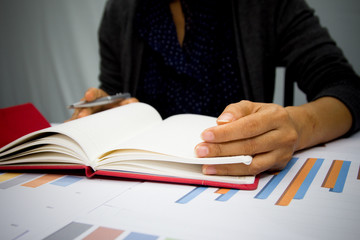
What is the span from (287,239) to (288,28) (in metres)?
0.75

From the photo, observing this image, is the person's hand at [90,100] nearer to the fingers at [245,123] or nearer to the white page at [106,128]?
the white page at [106,128]

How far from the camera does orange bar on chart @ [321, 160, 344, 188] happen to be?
37 cm

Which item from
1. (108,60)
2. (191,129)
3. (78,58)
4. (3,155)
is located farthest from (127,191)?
(78,58)

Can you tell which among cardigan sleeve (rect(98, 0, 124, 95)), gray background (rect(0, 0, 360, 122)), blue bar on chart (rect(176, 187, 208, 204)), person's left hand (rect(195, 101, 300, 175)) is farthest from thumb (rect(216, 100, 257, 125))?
gray background (rect(0, 0, 360, 122))

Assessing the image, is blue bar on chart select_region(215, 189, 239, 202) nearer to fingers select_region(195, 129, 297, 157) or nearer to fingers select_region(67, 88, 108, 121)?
fingers select_region(195, 129, 297, 157)

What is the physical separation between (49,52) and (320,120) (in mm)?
2233

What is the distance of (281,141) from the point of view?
40 cm

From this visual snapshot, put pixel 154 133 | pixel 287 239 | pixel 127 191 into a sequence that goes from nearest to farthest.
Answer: pixel 287 239, pixel 127 191, pixel 154 133

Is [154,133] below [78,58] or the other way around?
below

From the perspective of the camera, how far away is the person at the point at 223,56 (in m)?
0.69

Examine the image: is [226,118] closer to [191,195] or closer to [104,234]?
[191,195]

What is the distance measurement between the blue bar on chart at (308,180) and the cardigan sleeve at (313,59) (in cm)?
23

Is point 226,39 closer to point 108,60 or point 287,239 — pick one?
point 108,60

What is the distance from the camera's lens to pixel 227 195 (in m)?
0.35
